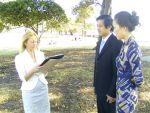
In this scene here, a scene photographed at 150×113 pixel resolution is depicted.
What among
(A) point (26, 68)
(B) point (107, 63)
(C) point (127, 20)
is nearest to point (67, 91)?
(A) point (26, 68)

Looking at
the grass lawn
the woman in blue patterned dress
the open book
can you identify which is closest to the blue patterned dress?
the woman in blue patterned dress

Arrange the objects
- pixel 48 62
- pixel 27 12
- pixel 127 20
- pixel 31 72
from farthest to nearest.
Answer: pixel 27 12, pixel 31 72, pixel 48 62, pixel 127 20

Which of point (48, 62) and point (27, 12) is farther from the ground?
point (27, 12)

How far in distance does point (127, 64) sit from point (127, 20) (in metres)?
0.61

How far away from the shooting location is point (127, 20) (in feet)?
16.1

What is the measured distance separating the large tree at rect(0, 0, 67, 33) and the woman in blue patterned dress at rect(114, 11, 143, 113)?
1367 cm

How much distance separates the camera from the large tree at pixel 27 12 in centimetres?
1827

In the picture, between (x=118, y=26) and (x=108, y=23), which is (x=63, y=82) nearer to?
(x=108, y=23)

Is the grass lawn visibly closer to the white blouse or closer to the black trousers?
the black trousers

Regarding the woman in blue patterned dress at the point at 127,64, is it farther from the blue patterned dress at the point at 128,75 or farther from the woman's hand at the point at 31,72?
the woman's hand at the point at 31,72

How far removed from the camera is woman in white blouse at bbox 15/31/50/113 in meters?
5.81

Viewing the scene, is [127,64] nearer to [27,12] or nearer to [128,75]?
[128,75]

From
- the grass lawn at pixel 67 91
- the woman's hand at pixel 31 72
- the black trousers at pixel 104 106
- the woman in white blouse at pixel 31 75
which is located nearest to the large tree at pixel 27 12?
the grass lawn at pixel 67 91

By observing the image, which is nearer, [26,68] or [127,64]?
[127,64]
